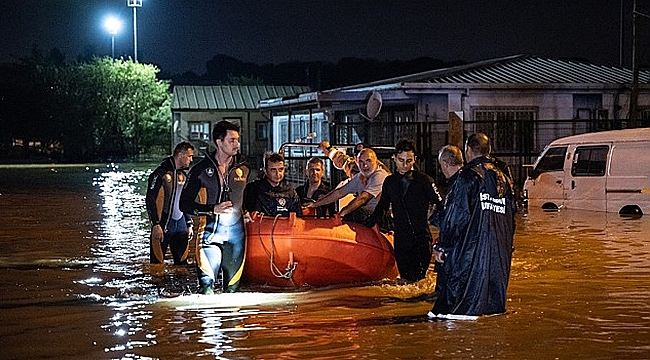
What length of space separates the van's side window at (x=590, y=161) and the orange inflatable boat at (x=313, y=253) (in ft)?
33.4

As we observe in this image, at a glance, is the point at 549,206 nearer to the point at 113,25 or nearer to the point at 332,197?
the point at 332,197

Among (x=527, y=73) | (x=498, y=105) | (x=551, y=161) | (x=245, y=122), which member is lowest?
(x=551, y=161)

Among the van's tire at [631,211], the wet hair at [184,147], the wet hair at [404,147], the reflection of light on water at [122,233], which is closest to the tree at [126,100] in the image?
the reflection of light on water at [122,233]

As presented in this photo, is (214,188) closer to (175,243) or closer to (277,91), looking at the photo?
(175,243)

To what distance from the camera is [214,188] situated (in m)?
9.59

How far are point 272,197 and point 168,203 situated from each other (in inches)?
63.4

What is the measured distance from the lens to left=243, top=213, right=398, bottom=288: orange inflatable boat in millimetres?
Answer: 11156

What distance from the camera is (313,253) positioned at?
11273 mm

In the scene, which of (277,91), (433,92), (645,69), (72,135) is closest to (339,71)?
(72,135)

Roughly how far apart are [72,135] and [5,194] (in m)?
44.8

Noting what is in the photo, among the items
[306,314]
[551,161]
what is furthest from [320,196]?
[551,161]

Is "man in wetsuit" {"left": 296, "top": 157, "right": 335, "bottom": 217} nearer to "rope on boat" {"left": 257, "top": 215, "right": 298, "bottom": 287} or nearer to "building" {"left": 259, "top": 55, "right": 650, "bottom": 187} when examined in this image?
"rope on boat" {"left": 257, "top": 215, "right": 298, "bottom": 287}

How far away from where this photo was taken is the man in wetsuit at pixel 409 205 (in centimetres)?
1077

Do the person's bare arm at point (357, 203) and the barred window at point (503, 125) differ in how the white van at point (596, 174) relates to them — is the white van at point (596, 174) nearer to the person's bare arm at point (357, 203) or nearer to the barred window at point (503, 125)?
the barred window at point (503, 125)
